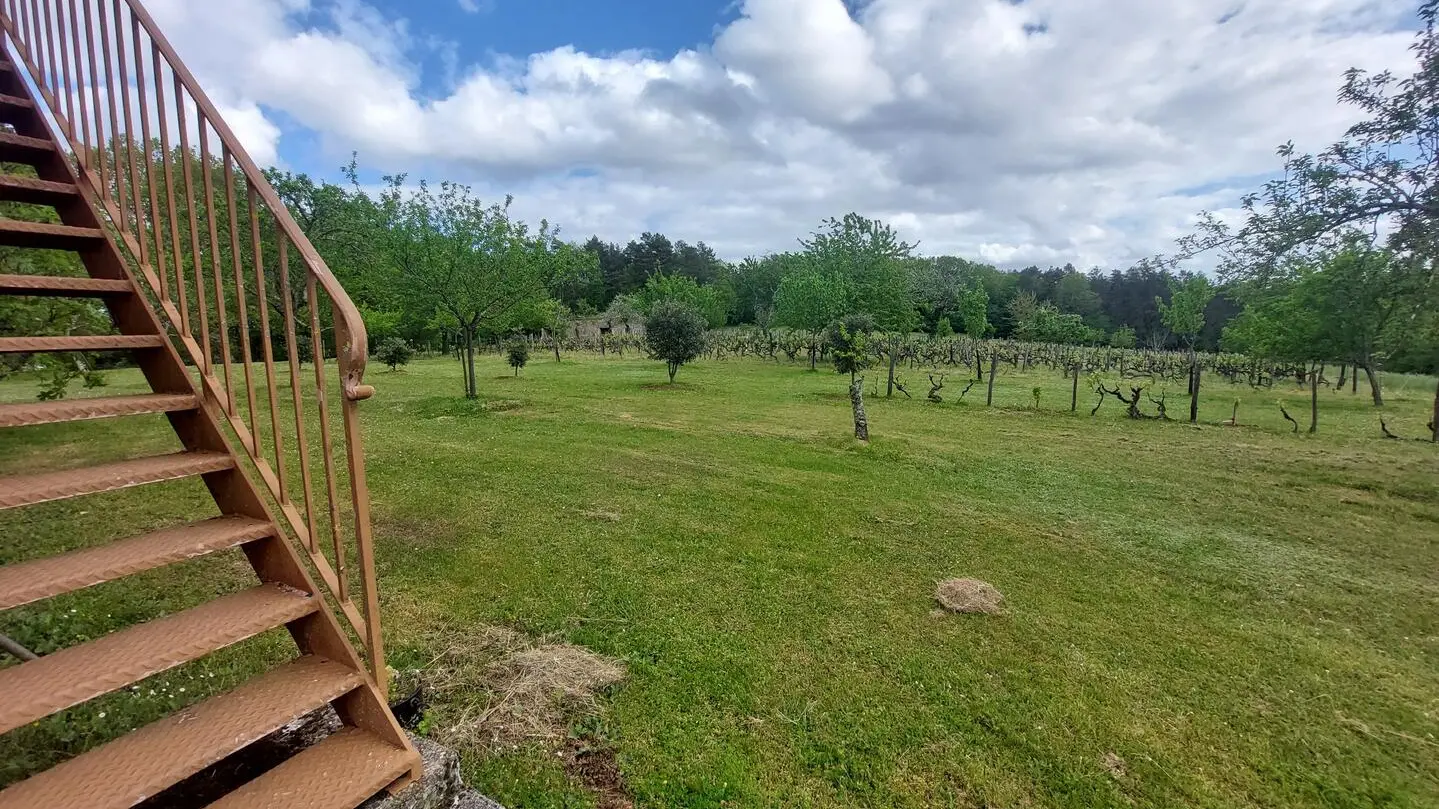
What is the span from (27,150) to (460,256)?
396 inches

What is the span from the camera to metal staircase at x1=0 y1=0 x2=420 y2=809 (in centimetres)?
150

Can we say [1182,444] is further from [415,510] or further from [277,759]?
[277,759]

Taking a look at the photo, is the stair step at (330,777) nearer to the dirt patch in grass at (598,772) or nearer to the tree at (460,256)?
the dirt patch in grass at (598,772)

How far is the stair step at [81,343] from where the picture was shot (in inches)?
69.4

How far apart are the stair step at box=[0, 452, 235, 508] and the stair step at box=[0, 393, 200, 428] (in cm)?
16

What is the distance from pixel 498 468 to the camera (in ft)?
23.3

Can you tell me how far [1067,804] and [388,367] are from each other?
23.8 meters

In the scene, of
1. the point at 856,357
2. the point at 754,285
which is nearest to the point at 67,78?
the point at 856,357

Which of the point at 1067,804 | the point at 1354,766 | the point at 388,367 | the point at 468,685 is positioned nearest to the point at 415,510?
the point at 468,685

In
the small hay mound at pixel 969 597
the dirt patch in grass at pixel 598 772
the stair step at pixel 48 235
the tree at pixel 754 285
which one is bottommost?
the dirt patch in grass at pixel 598 772

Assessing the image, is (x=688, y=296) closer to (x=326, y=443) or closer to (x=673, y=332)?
(x=673, y=332)

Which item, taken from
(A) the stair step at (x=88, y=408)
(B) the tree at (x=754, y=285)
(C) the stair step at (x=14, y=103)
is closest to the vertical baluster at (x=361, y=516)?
(A) the stair step at (x=88, y=408)

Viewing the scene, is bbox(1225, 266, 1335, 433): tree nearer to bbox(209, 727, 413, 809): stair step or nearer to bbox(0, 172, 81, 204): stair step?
bbox(209, 727, 413, 809): stair step

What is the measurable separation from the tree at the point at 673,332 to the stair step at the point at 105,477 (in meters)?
14.4
